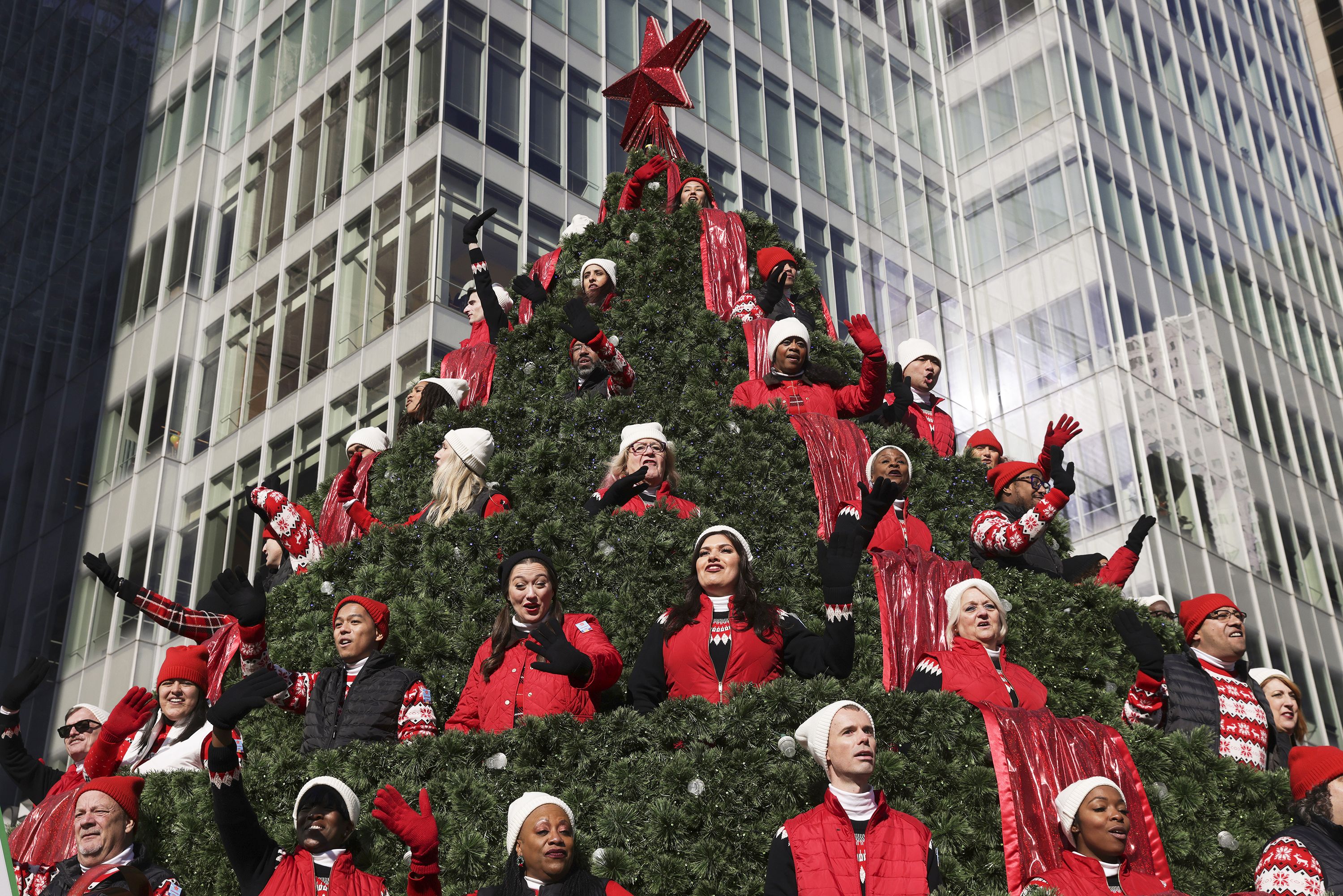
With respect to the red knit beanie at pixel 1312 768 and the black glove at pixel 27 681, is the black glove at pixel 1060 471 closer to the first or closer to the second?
the red knit beanie at pixel 1312 768

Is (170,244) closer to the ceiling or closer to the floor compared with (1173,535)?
closer to the ceiling

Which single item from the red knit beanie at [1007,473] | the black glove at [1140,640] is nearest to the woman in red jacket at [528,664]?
the black glove at [1140,640]

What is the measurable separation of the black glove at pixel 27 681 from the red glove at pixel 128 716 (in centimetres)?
92

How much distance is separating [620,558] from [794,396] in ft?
10.6

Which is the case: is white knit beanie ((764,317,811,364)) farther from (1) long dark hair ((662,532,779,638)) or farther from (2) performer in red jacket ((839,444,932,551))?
(1) long dark hair ((662,532,779,638))

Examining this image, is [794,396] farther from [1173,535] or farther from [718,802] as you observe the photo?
[1173,535]

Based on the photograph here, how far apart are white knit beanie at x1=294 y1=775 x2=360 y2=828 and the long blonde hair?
395cm

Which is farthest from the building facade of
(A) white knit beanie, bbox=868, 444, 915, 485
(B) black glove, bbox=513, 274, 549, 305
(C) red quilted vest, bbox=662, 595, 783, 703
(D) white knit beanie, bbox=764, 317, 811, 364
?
(C) red quilted vest, bbox=662, 595, 783, 703

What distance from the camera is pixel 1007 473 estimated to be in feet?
39.8

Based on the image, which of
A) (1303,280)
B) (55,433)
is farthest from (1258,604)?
(55,433)

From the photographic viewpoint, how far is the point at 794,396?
12.8 metres

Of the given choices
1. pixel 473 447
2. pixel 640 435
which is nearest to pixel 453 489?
pixel 473 447

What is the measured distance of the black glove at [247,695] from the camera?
23.2 feet

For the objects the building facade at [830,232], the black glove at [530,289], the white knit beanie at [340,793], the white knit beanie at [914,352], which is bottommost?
the white knit beanie at [340,793]
